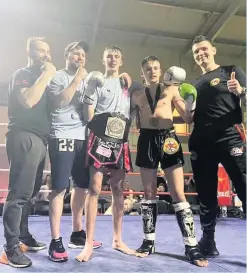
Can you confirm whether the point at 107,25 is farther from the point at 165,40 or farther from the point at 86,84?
the point at 86,84

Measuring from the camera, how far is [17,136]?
1.40m

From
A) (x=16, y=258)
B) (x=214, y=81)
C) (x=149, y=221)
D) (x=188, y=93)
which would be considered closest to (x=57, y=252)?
(x=16, y=258)

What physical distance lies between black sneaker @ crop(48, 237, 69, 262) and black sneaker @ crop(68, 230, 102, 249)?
0.46 ft

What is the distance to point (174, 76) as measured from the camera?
5.06 ft

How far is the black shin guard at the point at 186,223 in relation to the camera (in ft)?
4.88

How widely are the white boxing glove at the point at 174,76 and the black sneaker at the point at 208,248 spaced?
2.50 feet

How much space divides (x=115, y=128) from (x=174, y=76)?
37 cm

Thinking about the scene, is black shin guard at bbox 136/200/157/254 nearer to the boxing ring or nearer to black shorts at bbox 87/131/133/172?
the boxing ring

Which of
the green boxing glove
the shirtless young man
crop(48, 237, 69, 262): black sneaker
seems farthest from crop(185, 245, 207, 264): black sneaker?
the green boxing glove

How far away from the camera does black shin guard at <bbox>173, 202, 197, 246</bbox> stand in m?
1.49

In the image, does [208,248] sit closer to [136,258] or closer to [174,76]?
[136,258]

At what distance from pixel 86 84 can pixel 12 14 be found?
0.61 m

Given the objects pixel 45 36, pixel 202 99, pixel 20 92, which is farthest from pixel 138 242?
pixel 45 36

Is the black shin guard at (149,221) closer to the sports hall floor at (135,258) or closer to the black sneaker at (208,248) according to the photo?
the sports hall floor at (135,258)
